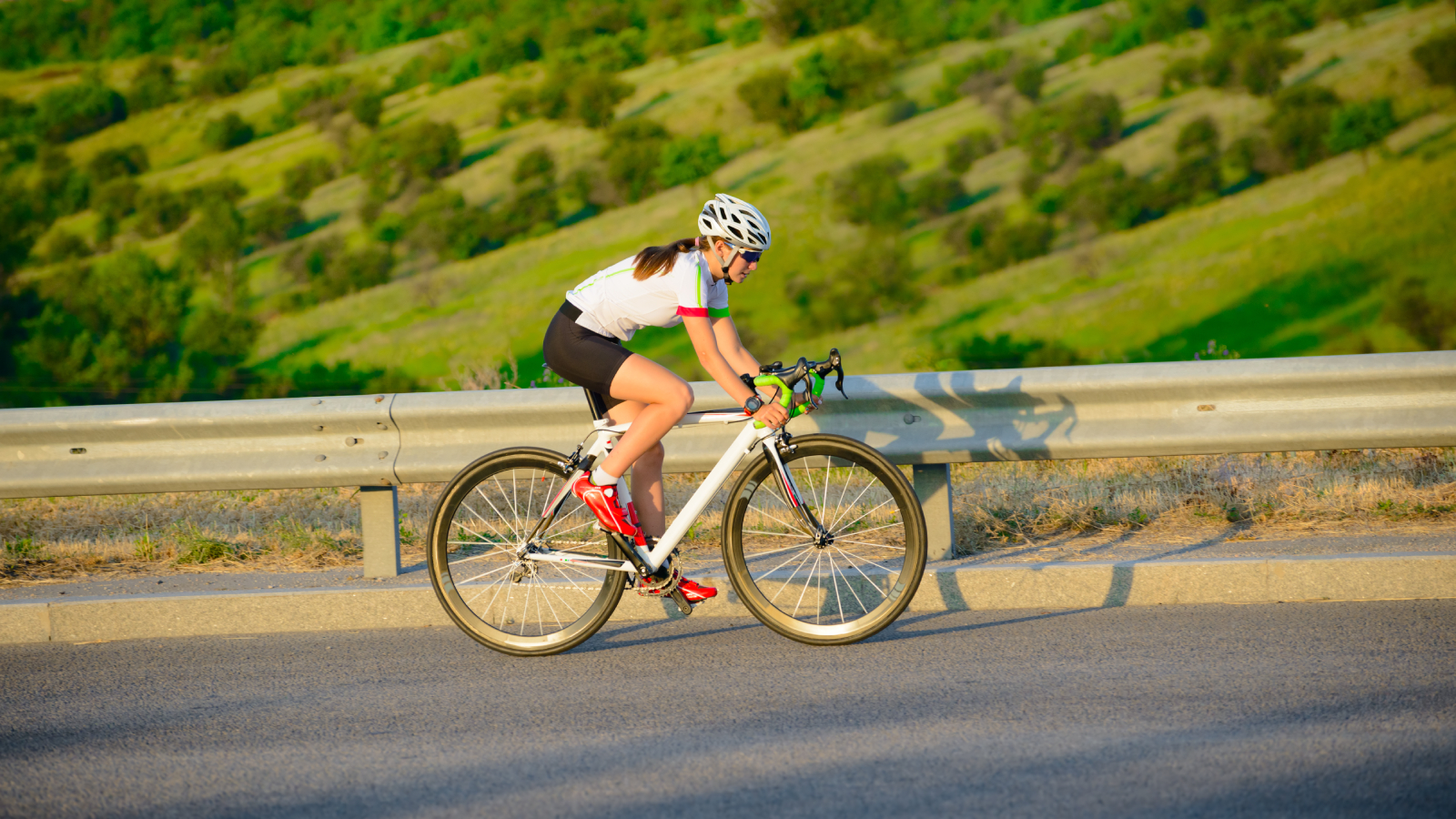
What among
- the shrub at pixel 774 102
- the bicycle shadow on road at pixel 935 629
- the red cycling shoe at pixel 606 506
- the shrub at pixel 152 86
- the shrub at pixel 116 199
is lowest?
the bicycle shadow on road at pixel 935 629

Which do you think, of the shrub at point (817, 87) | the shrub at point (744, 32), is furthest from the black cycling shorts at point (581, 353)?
the shrub at point (744, 32)

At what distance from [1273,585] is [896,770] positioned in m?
2.51

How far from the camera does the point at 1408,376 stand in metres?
5.24

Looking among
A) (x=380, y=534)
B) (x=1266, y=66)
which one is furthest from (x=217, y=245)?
(x=1266, y=66)

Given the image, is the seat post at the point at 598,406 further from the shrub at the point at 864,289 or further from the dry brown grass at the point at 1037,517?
the shrub at the point at 864,289

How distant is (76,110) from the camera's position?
1186 inches

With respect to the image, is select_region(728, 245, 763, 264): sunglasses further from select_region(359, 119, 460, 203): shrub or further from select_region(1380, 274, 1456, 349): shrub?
select_region(359, 119, 460, 203): shrub

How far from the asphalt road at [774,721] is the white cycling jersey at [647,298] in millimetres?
1335

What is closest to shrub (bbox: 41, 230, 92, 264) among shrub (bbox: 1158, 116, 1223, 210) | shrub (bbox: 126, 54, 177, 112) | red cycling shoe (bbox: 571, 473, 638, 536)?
shrub (bbox: 126, 54, 177, 112)

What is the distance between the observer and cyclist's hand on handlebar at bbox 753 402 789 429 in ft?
15.2

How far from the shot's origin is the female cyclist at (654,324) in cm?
460

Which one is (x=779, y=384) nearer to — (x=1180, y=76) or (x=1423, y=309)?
(x=1423, y=309)

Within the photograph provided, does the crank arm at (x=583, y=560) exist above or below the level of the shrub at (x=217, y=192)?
below

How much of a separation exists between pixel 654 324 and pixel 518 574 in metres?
1.27
